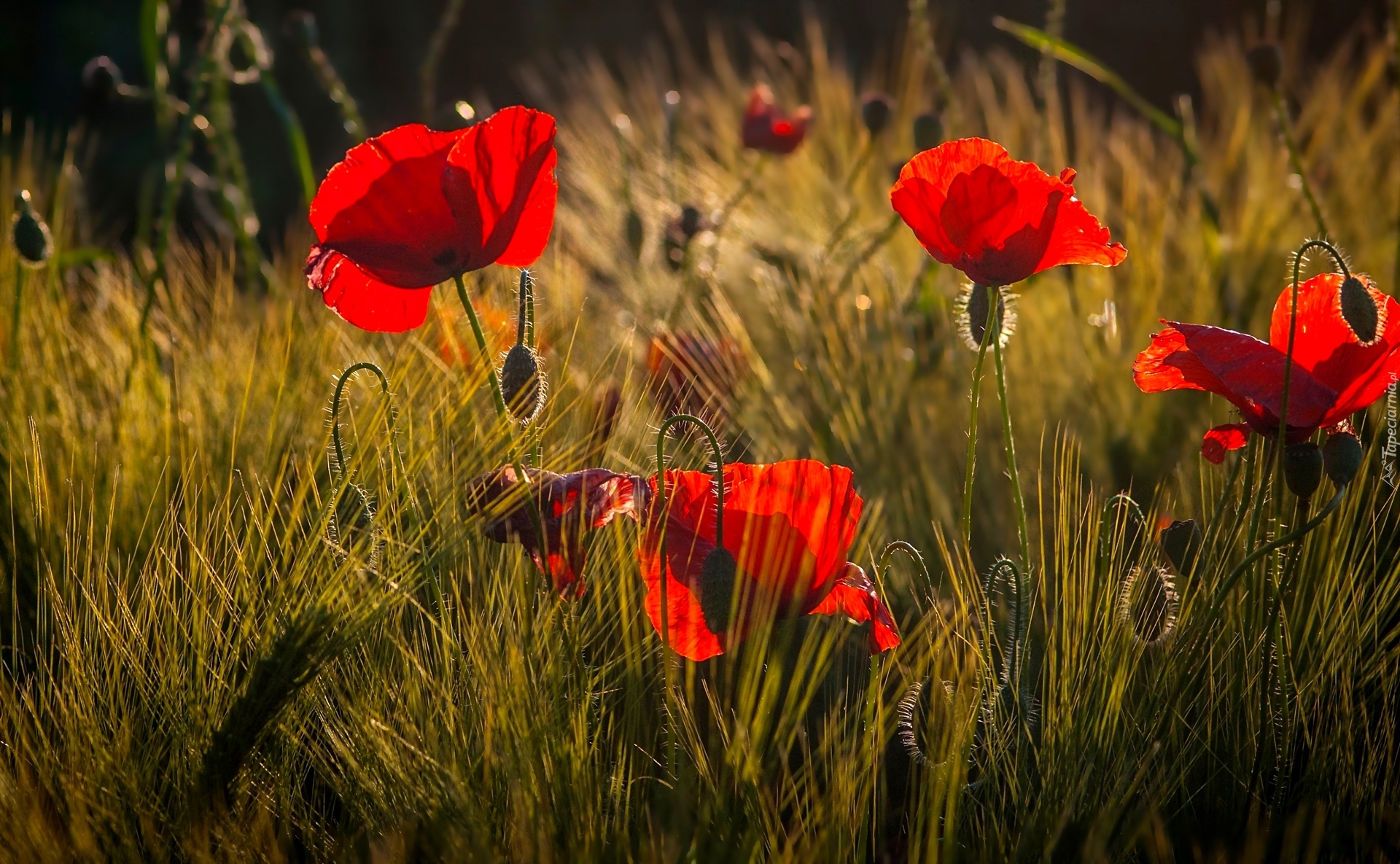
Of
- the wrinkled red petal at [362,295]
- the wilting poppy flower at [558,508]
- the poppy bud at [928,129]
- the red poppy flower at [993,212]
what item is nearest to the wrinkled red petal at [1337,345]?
the red poppy flower at [993,212]

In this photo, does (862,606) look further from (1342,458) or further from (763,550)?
(1342,458)

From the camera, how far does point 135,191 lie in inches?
143

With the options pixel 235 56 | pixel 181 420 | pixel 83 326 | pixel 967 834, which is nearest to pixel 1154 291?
pixel 967 834

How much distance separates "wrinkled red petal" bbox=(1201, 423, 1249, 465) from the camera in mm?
671

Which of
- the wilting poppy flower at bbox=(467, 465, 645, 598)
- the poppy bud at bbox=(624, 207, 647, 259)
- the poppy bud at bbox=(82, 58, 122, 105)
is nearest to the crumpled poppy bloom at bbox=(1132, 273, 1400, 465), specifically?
the wilting poppy flower at bbox=(467, 465, 645, 598)

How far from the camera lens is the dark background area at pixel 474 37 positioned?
3.51 m

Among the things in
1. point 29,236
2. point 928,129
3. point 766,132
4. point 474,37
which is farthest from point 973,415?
point 474,37

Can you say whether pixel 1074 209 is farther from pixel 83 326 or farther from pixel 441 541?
pixel 83 326

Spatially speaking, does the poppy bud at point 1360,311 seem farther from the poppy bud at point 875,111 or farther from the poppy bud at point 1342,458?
the poppy bud at point 875,111

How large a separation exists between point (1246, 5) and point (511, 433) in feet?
12.5

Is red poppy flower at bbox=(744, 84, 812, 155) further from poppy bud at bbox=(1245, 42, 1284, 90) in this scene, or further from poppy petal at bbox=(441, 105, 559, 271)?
poppy petal at bbox=(441, 105, 559, 271)

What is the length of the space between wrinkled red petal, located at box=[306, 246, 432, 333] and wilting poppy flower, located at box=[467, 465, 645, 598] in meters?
0.14

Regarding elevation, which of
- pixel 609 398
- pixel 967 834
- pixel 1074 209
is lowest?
pixel 967 834

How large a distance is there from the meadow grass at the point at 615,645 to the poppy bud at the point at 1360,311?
125 millimetres
